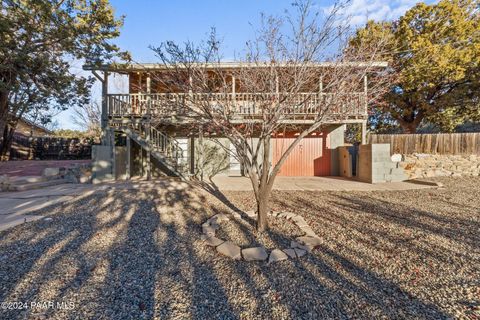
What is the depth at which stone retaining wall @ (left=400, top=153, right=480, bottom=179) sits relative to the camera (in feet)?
29.0

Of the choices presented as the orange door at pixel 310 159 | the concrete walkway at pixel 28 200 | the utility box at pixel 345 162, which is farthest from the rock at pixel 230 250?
the utility box at pixel 345 162

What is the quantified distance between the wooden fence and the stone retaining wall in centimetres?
32

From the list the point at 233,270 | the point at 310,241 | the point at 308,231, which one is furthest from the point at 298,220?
the point at 233,270

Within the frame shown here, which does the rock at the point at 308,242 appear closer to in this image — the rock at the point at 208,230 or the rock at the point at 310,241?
the rock at the point at 310,241

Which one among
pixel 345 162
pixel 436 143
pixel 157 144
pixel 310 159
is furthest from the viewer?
pixel 310 159

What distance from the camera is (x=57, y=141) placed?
14.9 m

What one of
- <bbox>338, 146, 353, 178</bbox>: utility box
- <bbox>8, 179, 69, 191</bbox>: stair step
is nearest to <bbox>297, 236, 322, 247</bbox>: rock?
<bbox>338, 146, 353, 178</bbox>: utility box

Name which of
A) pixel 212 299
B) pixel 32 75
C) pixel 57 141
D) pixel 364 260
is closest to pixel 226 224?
pixel 212 299

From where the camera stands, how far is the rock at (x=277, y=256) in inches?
99.6

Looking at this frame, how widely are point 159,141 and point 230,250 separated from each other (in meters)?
7.03

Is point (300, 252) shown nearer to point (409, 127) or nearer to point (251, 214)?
point (251, 214)

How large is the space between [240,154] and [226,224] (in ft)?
4.18

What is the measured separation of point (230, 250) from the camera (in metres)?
2.72

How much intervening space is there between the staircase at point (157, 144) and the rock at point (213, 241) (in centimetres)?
530
